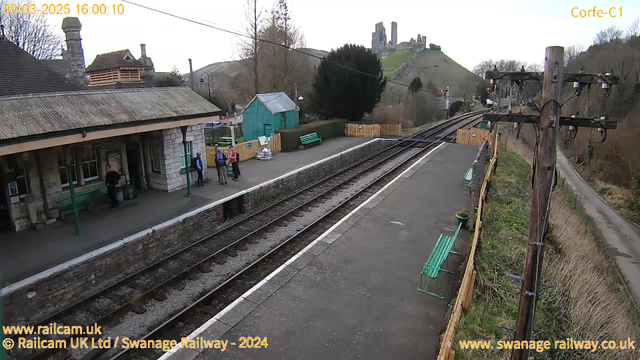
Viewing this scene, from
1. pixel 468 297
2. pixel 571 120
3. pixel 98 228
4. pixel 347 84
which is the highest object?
pixel 347 84

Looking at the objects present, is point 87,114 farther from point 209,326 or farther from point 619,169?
point 619,169

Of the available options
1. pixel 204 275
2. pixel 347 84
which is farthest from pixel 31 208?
pixel 347 84

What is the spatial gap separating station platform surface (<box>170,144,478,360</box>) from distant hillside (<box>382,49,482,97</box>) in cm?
7016

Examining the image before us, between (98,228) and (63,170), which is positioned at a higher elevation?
(63,170)

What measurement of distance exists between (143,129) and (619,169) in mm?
28033

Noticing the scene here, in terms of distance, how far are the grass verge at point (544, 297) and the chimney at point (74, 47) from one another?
16223 mm

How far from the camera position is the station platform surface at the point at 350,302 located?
5945mm

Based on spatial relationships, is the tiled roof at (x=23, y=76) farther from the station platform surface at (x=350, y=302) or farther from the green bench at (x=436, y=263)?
the green bench at (x=436, y=263)

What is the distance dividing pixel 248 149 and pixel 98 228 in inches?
396

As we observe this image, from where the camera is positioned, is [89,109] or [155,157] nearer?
[89,109]

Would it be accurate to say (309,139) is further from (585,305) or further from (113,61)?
(585,305)

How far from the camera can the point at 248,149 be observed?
2019 cm

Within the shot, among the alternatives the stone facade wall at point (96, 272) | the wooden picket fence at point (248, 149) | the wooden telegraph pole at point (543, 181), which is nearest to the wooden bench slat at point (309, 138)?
the wooden picket fence at point (248, 149)

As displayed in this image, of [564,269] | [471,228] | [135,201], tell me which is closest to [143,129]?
[135,201]
